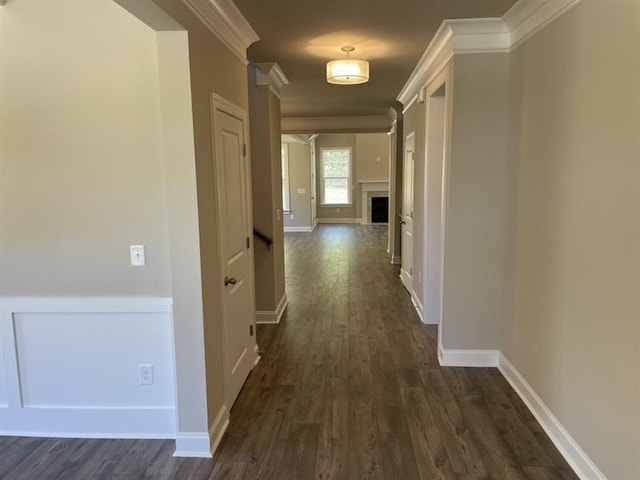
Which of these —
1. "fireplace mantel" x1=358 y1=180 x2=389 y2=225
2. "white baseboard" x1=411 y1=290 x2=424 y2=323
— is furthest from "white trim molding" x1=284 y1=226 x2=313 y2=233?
"white baseboard" x1=411 y1=290 x2=424 y2=323

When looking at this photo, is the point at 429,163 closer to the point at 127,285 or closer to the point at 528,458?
the point at 528,458

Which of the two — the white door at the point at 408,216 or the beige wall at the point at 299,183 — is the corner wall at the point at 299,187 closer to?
the beige wall at the point at 299,183

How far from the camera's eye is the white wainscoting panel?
8.20 ft

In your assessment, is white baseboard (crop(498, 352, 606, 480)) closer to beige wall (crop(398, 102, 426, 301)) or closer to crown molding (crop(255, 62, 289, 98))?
beige wall (crop(398, 102, 426, 301))

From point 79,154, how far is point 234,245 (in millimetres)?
1078

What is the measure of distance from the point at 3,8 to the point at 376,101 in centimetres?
496

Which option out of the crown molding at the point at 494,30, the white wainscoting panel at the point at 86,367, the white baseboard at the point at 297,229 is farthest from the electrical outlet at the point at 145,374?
the white baseboard at the point at 297,229

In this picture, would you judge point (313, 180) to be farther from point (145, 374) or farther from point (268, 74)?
point (145, 374)

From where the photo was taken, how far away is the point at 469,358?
137 inches

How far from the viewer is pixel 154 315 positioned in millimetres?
2484

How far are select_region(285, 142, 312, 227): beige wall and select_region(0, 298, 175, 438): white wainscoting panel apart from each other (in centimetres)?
981

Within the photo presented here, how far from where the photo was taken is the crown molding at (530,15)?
2404 mm

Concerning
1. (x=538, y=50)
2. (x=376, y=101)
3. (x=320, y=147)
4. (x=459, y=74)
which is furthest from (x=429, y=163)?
(x=320, y=147)

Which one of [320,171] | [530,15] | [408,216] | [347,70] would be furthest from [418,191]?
[320,171]
